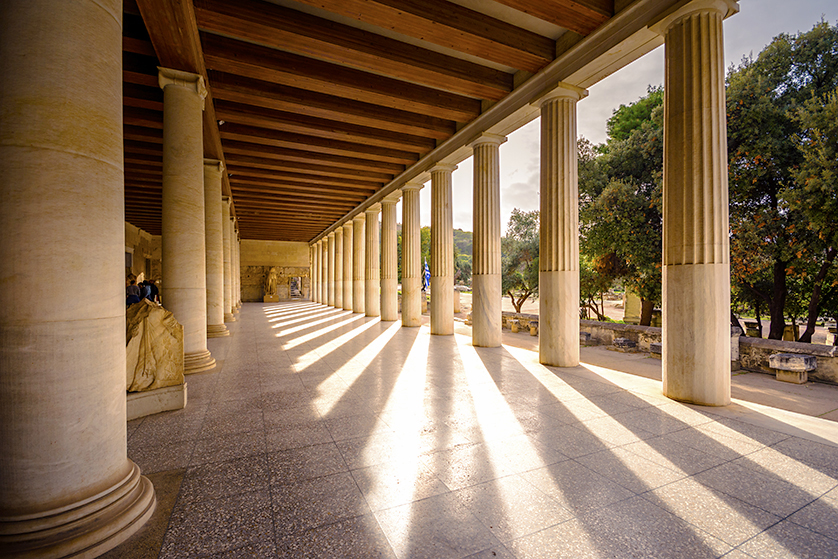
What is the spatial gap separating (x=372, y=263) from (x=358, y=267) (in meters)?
2.81

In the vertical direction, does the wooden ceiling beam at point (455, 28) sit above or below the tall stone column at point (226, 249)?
above

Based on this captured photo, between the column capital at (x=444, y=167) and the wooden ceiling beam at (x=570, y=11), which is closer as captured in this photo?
the wooden ceiling beam at (x=570, y=11)

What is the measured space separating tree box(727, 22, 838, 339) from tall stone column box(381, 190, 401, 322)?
13479 mm

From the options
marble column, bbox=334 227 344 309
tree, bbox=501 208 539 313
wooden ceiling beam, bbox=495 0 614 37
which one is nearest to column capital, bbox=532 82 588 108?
wooden ceiling beam, bbox=495 0 614 37

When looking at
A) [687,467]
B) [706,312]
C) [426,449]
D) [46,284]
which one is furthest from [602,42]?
[46,284]

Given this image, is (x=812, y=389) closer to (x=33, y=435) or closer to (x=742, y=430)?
(x=742, y=430)

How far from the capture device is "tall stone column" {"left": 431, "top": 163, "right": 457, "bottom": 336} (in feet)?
47.4

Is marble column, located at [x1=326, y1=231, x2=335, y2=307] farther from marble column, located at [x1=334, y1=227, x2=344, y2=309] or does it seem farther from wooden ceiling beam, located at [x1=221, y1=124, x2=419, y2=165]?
wooden ceiling beam, located at [x1=221, y1=124, x2=419, y2=165]

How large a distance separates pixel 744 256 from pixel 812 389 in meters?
5.06

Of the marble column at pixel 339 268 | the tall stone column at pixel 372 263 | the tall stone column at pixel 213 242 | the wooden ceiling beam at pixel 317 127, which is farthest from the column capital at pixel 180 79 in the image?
the marble column at pixel 339 268

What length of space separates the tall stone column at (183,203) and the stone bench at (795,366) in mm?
13040

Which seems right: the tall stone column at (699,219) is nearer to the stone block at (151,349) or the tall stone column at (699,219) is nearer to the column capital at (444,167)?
the stone block at (151,349)

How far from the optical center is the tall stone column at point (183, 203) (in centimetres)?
814

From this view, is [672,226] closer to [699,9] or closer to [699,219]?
[699,219]
